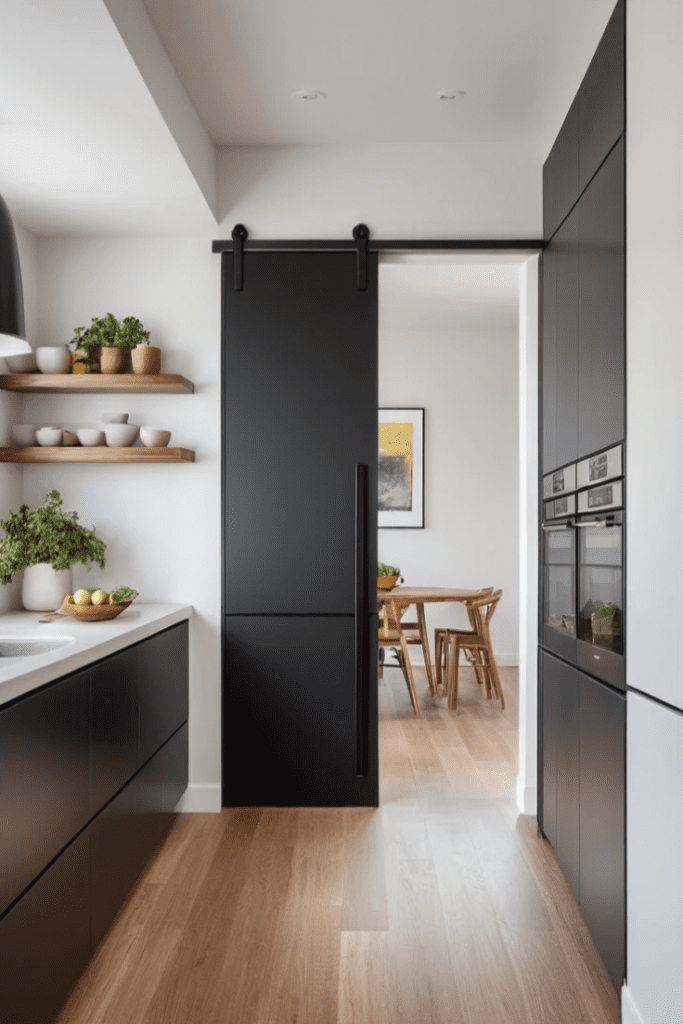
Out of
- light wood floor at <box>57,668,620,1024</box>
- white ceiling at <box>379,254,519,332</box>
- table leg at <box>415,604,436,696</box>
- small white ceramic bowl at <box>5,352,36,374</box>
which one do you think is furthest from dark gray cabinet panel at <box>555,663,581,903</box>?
table leg at <box>415,604,436,696</box>

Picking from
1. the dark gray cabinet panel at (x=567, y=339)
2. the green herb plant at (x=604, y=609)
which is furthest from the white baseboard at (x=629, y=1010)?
the dark gray cabinet panel at (x=567, y=339)

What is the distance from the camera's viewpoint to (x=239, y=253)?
3.38 metres

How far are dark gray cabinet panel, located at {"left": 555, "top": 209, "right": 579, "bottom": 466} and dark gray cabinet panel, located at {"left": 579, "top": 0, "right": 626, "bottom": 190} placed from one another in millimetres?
241

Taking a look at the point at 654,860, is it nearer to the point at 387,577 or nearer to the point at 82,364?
the point at 82,364

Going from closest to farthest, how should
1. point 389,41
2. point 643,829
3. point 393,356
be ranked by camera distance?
point 643,829, point 389,41, point 393,356

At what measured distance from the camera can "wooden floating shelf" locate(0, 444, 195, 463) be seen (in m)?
3.22

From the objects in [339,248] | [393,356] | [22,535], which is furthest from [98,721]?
[393,356]

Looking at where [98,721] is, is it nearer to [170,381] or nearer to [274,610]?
[274,610]

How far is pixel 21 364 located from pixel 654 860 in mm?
2783

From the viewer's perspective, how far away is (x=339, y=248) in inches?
134

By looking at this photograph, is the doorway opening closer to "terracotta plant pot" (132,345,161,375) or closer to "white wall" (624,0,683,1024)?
"terracotta plant pot" (132,345,161,375)

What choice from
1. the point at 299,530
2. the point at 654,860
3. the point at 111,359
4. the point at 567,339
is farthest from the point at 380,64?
the point at 654,860

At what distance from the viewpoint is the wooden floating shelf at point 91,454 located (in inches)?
127

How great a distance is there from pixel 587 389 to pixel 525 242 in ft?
3.77
